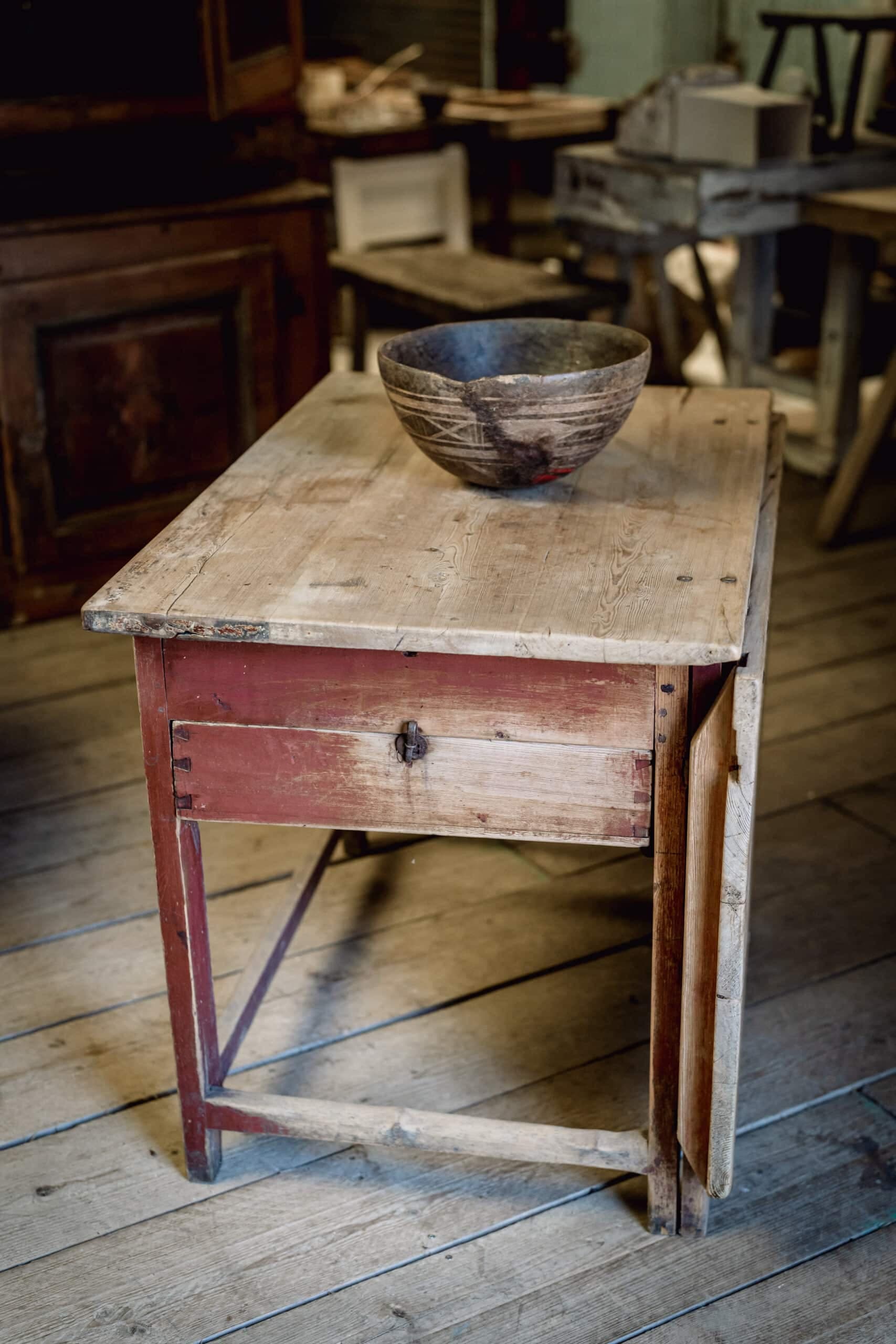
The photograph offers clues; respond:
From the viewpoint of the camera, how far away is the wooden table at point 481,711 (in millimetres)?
1285

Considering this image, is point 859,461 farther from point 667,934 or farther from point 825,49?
point 667,934

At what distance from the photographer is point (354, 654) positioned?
1334 millimetres

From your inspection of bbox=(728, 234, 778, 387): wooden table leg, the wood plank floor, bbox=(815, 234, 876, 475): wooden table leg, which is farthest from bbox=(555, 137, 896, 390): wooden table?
the wood plank floor

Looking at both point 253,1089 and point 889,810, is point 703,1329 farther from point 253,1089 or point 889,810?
point 889,810

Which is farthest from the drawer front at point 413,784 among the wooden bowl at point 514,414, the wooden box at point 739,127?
the wooden box at point 739,127

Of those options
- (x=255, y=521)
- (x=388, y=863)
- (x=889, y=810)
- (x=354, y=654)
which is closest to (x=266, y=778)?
(x=354, y=654)

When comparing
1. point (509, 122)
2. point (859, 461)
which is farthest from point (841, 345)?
point (509, 122)

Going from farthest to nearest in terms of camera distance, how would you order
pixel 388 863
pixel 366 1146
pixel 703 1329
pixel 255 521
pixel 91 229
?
1. pixel 91 229
2. pixel 388 863
3. pixel 366 1146
4. pixel 255 521
5. pixel 703 1329

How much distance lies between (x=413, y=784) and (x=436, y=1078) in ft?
1.76

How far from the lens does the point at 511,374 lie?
171 cm

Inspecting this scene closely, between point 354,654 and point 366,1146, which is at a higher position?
point 354,654

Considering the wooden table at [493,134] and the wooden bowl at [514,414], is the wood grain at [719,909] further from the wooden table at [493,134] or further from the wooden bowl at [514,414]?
the wooden table at [493,134]

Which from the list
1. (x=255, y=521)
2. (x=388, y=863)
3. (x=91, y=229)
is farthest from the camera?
(x=91, y=229)

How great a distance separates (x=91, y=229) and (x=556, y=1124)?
81.5 inches
